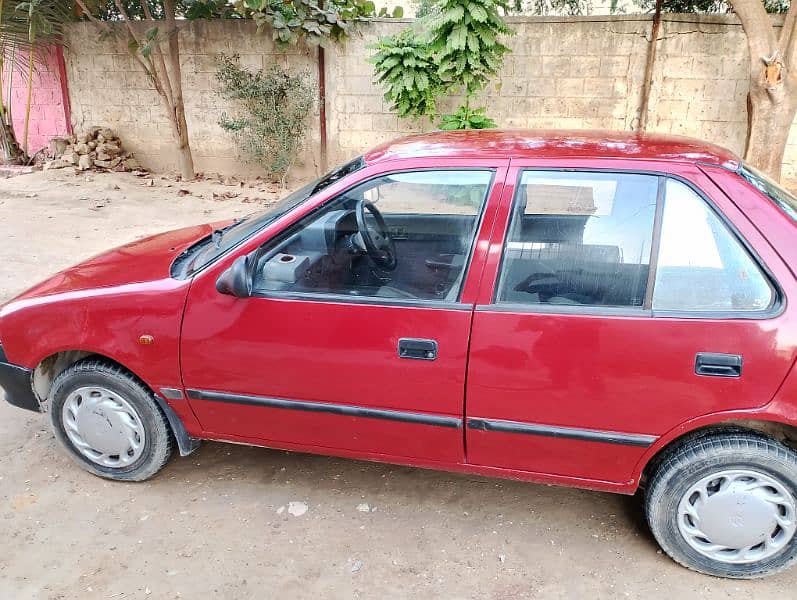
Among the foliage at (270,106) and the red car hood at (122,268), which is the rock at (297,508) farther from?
the foliage at (270,106)

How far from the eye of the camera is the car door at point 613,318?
2.14 m

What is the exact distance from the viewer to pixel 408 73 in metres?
7.76

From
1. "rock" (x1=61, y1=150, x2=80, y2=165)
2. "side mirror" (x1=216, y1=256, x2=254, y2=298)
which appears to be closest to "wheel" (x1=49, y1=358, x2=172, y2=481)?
"side mirror" (x1=216, y1=256, x2=254, y2=298)

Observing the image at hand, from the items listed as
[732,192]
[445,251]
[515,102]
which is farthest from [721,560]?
[515,102]

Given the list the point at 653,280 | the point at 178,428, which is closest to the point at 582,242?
the point at 653,280

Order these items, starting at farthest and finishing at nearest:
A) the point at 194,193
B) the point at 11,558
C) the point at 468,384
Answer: the point at 194,193, the point at 11,558, the point at 468,384

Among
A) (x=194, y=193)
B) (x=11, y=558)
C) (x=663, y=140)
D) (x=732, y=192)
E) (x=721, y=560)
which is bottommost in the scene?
(x=11, y=558)

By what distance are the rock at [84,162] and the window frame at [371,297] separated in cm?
885

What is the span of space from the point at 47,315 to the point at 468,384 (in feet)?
6.46

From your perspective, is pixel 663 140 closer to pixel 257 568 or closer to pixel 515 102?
pixel 257 568

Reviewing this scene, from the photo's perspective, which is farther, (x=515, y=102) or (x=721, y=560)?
(x=515, y=102)

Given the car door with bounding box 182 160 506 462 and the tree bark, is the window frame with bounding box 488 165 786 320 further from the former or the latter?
the tree bark

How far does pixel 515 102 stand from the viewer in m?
8.57

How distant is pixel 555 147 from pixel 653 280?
702mm
